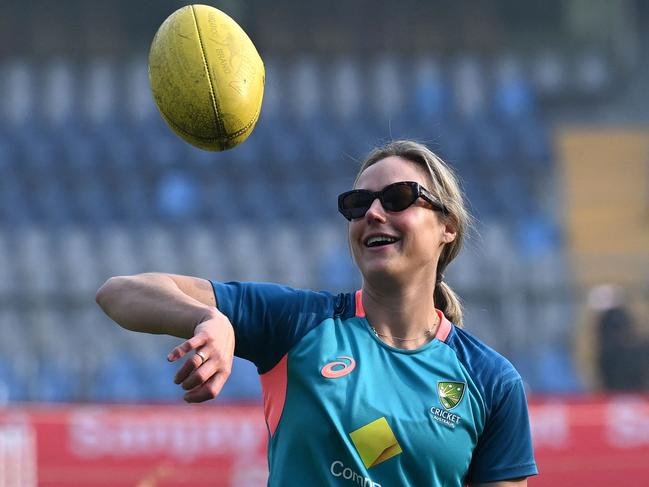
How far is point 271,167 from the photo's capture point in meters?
14.6

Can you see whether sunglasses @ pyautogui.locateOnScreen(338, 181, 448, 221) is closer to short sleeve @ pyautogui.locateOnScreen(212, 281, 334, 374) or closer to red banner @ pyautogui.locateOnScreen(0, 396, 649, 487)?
short sleeve @ pyautogui.locateOnScreen(212, 281, 334, 374)

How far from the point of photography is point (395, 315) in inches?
117

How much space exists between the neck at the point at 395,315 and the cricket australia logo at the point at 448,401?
5.8 inches

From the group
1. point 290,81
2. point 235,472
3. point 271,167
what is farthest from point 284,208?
point 235,472

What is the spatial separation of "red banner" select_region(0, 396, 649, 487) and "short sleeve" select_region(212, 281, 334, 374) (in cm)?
439

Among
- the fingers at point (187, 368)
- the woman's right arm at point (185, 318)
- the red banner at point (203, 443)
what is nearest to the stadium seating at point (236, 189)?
the red banner at point (203, 443)

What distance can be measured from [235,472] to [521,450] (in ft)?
15.3

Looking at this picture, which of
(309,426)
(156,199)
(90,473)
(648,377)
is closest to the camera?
(309,426)

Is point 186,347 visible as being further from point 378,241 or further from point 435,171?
point 435,171

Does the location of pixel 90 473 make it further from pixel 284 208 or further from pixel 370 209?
pixel 284 208

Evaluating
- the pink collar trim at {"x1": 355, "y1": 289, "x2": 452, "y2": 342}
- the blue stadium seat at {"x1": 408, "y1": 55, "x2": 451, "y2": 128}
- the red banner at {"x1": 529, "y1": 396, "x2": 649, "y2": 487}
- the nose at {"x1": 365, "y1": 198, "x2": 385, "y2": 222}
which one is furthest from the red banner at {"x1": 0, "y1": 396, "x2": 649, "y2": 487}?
the blue stadium seat at {"x1": 408, "y1": 55, "x2": 451, "y2": 128}

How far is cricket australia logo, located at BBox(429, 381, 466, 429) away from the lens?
2830mm

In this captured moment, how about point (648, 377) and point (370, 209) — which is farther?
point (648, 377)

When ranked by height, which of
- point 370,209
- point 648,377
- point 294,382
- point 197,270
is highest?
point 370,209
